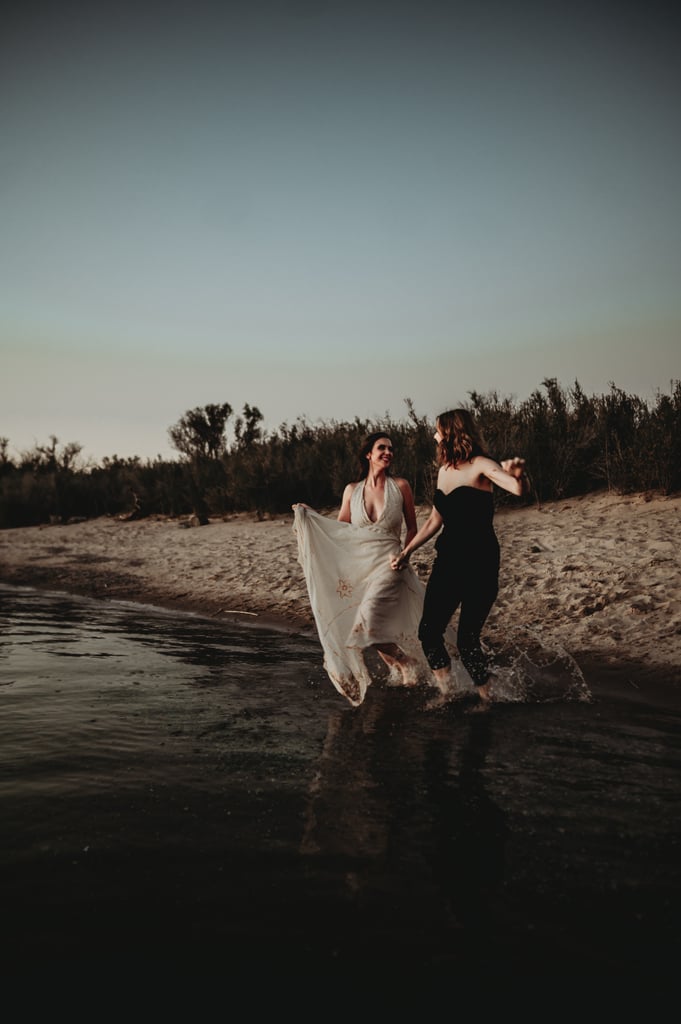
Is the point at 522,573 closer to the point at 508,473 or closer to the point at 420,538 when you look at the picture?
the point at 420,538

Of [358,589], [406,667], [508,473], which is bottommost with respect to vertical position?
[406,667]

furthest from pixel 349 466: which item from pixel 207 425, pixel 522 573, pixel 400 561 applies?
pixel 207 425

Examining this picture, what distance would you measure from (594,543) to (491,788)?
5583 mm

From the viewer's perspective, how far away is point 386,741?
4332mm

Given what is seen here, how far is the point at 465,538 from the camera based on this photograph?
4605 mm

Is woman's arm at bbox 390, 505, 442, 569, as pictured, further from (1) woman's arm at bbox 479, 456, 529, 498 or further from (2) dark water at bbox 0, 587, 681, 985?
(2) dark water at bbox 0, 587, 681, 985

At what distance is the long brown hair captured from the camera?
4566mm

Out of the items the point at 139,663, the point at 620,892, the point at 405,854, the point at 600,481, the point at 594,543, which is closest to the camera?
the point at 620,892

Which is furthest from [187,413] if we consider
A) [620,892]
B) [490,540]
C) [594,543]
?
[620,892]

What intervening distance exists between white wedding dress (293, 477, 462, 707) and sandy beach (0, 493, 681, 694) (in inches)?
68.6

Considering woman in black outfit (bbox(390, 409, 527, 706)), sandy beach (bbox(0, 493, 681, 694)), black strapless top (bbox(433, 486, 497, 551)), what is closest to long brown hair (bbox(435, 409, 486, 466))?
woman in black outfit (bbox(390, 409, 527, 706))

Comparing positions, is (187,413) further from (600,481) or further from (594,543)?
(594,543)

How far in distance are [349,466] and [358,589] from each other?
9.07 meters

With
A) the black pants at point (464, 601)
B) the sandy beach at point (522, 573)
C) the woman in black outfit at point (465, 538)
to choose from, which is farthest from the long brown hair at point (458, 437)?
the sandy beach at point (522, 573)
